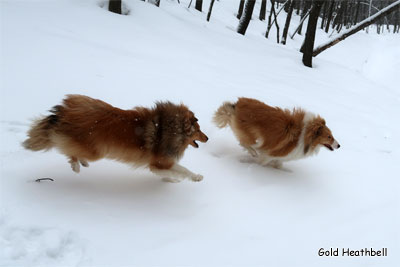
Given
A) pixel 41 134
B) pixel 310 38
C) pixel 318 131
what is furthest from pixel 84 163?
pixel 310 38

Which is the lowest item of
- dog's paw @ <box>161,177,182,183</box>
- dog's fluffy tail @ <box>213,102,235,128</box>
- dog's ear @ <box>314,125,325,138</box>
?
dog's paw @ <box>161,177,182,183</box>

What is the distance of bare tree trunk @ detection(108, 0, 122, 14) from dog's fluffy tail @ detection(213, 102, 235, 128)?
6136 mm

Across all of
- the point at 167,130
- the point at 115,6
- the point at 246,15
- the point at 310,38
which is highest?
the point at 246,15

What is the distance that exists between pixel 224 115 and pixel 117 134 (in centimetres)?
191

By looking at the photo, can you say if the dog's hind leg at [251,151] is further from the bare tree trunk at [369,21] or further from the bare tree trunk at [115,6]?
the bare tree trunk at [369,21]

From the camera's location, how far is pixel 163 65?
6648 millimetres

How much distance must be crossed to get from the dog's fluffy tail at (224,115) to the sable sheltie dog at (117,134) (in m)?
1.06

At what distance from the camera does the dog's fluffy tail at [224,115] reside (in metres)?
4.43

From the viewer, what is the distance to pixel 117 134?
3016 mm

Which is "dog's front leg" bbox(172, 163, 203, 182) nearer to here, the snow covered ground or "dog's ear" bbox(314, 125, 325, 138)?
the snow covered ground

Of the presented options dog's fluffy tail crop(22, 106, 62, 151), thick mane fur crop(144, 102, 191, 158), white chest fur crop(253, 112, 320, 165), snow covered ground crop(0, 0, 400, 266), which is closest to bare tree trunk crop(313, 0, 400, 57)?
snow covered ground crop(0, 0, 400, 266)

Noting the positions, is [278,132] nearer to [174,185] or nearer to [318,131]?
[318,131]

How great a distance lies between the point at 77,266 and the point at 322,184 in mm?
3187

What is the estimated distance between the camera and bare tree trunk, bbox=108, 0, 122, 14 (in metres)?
8.89
